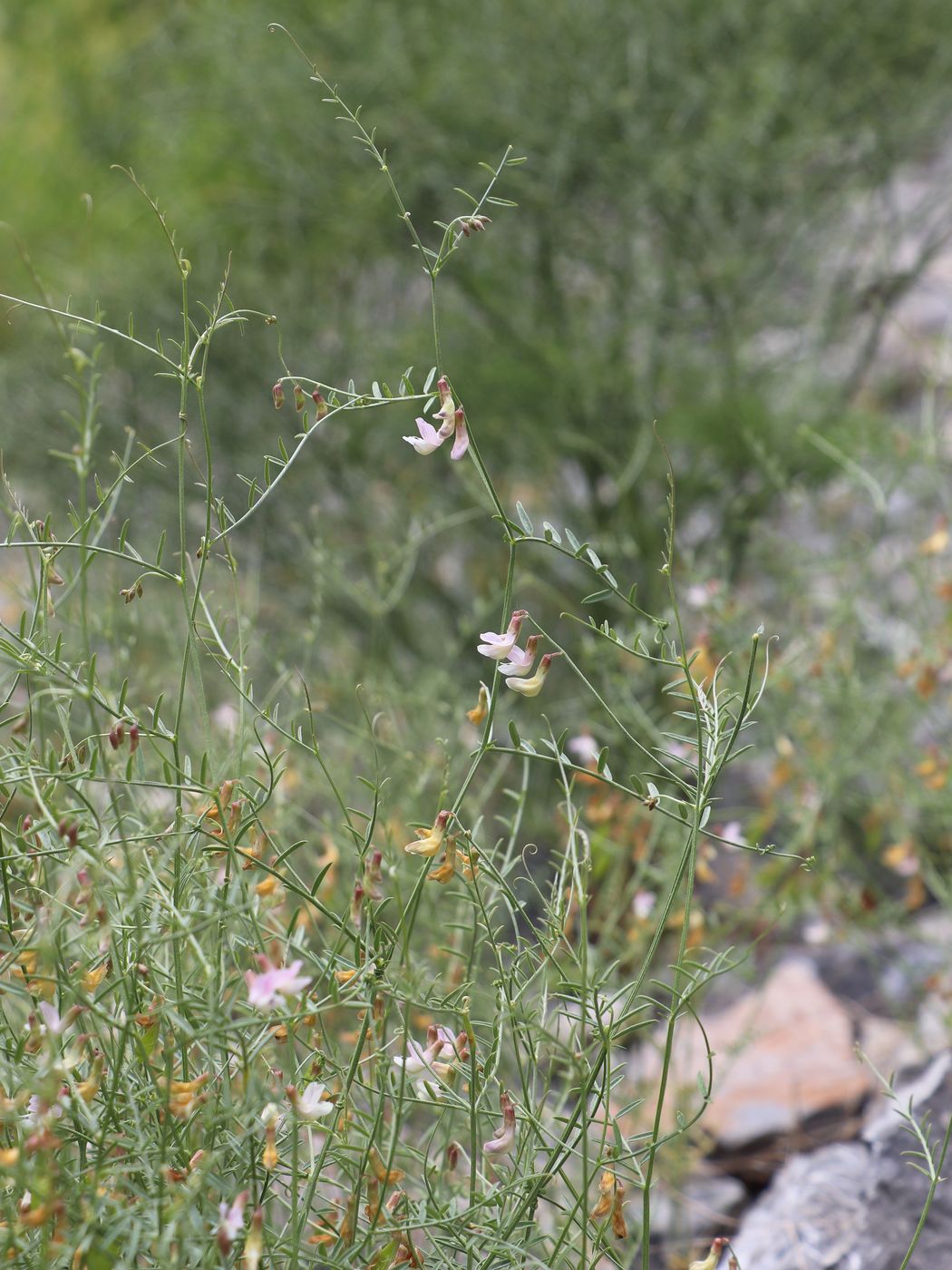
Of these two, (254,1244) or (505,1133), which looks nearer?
(254,1244)

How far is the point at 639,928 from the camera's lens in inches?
87.1

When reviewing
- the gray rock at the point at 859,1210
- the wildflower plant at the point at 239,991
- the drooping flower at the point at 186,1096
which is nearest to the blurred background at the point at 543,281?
the gray rock at the point at 859,1210

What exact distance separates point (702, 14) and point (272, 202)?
1.63 metres

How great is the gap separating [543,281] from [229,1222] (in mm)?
3815

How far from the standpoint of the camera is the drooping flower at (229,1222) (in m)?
0.93

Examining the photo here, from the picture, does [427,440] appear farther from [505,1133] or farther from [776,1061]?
[776,1061]

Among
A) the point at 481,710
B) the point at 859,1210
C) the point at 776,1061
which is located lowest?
the point at 776,1061

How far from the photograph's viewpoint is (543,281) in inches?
171

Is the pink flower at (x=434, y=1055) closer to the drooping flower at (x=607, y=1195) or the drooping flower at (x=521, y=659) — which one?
the drooping flower at (x=607, y=1195)

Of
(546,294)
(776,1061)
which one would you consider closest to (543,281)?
(546,294)

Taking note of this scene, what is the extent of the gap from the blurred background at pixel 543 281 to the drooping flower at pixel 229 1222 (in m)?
2.30

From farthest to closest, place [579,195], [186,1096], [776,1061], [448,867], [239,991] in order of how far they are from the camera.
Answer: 1. [579,195]
2. [776,1061]
3. [239,991]
4. [448,867]
5. [186,1096]

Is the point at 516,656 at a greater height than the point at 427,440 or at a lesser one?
lesser

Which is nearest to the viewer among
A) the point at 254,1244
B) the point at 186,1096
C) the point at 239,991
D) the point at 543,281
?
the point at 254,1244
